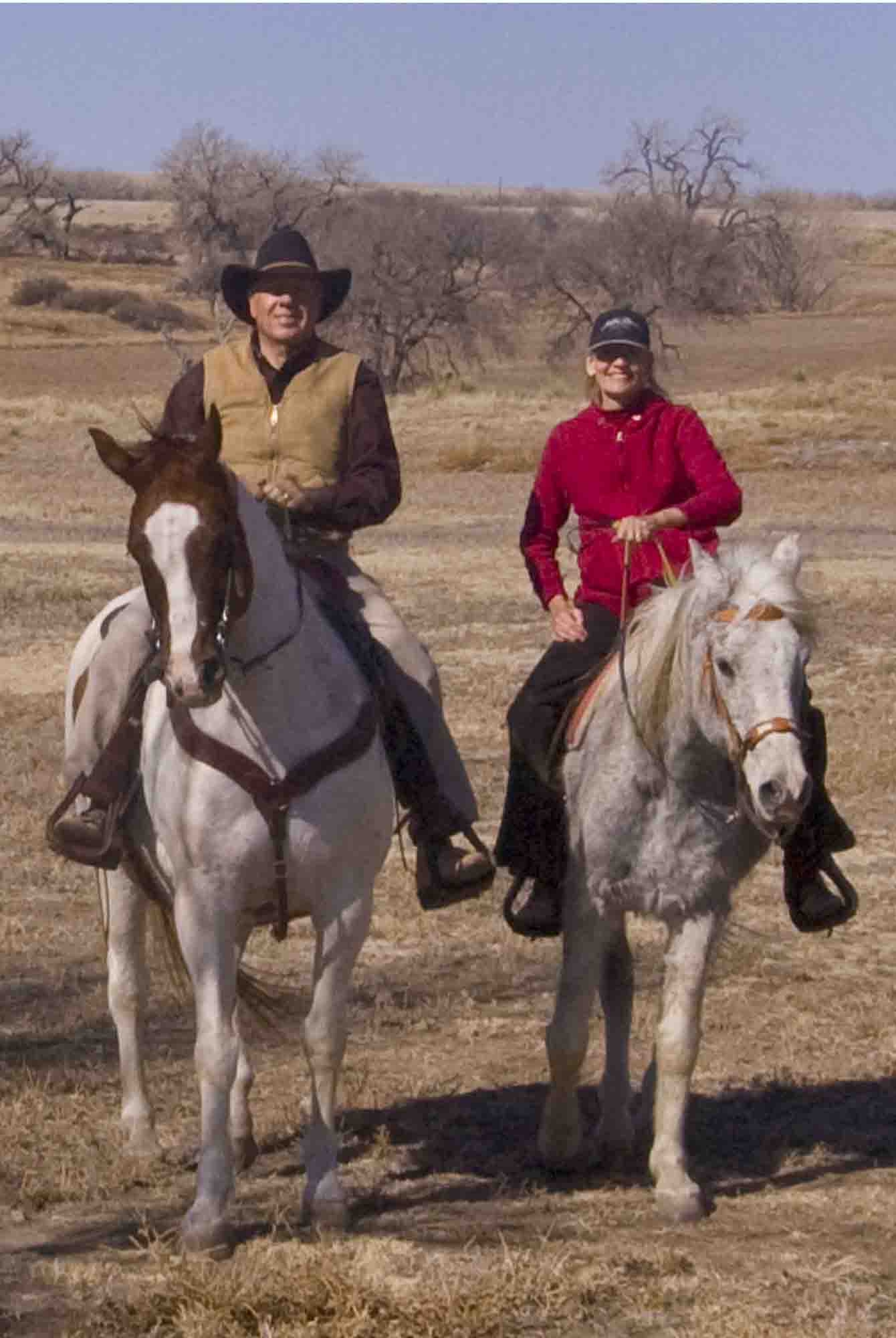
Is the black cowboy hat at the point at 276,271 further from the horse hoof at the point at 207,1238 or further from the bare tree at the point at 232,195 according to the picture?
the bare tree at the point at 232,195

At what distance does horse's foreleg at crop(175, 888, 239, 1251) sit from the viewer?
584cm

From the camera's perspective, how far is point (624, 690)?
6.30 meters

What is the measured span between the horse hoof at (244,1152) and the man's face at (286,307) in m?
2.29

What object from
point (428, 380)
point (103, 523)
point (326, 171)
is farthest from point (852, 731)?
point (326, 171)

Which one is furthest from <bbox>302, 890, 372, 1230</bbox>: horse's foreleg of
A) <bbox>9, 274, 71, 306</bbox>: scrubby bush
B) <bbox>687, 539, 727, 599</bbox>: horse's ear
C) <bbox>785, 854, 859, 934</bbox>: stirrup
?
<bbox>9, 274, 71, 306</bbox>: scrubby bush

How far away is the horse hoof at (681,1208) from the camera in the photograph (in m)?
6.11

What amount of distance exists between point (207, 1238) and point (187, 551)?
1726 millimetres

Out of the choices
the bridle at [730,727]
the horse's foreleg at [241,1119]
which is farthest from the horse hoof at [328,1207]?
the bridle at [730,727]

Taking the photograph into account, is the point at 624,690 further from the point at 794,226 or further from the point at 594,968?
the point at 794,226

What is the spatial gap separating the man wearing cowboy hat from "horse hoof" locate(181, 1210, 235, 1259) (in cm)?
118

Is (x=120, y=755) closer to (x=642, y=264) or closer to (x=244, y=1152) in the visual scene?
(x=244, y=1152)

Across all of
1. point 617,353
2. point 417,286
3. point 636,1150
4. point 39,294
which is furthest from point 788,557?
point 39,294

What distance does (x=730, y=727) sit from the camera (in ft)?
18.9

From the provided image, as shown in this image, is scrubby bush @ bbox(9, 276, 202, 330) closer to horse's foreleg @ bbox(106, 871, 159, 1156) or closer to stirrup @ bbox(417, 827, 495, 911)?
horse's foreleg @ bbox(106, 871, 159, 1156)
